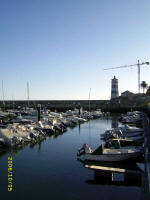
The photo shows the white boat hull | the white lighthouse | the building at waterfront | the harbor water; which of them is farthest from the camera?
the building at waterfront

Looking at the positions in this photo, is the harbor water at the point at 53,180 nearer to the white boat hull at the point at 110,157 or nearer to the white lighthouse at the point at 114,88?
the white boat hull at the point at 110,157

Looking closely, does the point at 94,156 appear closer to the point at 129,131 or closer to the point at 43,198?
the point at 43,198

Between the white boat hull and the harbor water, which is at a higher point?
the white boat hull

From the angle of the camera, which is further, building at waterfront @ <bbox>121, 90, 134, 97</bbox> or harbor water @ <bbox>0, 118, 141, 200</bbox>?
building at waterfront @ <bbox>121, 90, 134, 97</bbox>

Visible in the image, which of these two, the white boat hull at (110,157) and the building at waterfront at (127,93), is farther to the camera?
the building at waterfront at (127,93)

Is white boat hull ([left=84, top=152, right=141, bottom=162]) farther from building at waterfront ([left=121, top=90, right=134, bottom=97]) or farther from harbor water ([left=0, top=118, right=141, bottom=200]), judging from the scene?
building at waterfront ([left=121, top=90, right=134, bottom=97])

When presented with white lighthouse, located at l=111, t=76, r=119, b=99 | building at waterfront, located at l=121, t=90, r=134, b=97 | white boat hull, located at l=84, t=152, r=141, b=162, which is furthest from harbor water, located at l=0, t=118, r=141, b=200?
building at waterfront, located at l=121, t=90, r=134, b=97

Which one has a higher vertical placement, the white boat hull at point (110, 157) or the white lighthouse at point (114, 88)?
the white lighthouse at point (114, 88)

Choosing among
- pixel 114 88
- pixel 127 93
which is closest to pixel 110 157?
pixel 114 88

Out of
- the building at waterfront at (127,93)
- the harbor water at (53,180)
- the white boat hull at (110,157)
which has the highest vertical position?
the building at waterfront at (127,93)

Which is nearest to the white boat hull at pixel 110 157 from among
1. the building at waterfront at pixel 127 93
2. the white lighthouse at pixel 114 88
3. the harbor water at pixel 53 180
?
the harbor water at pixel 53 180

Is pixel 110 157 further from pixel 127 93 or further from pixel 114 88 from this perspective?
pixel 127 93

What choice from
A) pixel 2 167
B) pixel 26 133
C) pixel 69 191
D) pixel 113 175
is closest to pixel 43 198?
pixel 69 191

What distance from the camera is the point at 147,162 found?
52.4 ft
